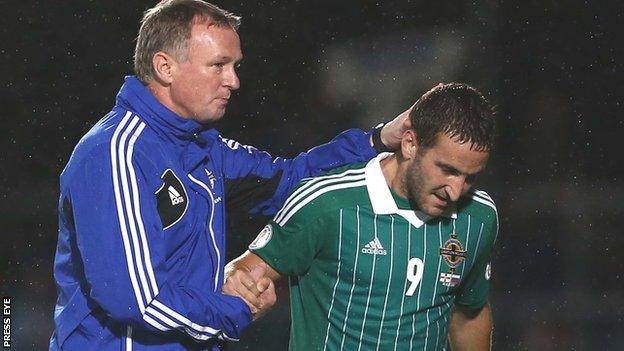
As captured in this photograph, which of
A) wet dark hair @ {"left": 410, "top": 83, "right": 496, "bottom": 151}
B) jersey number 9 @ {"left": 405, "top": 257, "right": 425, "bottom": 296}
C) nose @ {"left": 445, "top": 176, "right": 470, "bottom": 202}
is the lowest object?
jersey number 9 @ {"left": 405, "top": 257, "right": 425, "bottom": 296}

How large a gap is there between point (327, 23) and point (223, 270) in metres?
3.24

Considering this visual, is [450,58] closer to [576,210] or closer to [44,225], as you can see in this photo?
[576,210]

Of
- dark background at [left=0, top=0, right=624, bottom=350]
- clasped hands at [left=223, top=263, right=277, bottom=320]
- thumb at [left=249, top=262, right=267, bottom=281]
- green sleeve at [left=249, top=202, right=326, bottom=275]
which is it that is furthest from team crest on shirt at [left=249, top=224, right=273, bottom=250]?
dark background at [left=0, top=0, right=624, bottom=350]

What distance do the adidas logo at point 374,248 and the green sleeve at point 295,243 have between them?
0.11m

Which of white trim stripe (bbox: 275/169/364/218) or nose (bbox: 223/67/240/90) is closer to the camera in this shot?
nose (bbox: 223/67/240/90)

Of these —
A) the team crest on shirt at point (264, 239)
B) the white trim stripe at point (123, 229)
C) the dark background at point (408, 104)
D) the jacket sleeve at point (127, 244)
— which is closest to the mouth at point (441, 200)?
the team crest on shirt at point (264, 239)

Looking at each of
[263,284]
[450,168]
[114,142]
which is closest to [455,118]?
[450,168]

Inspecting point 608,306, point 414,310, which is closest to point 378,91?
point 608,306

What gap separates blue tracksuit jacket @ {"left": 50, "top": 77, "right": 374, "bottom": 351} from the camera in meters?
2.17

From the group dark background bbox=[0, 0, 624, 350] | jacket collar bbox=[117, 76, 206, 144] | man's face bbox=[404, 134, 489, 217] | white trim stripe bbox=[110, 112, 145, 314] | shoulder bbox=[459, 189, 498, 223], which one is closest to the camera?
white trim stripe bbox=[110, 112, 145, 314]

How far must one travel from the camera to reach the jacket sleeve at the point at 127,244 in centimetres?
216

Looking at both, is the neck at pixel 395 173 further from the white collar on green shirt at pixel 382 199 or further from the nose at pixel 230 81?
the nose at pixel 230 81

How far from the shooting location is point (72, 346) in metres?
2.33

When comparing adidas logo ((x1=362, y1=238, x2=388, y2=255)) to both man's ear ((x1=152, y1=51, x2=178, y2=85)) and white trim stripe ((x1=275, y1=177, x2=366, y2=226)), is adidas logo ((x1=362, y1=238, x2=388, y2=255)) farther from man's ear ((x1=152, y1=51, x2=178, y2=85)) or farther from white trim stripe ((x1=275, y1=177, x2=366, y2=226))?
man's ear ((x1=152, y1=51, x2=178, y2=85))
